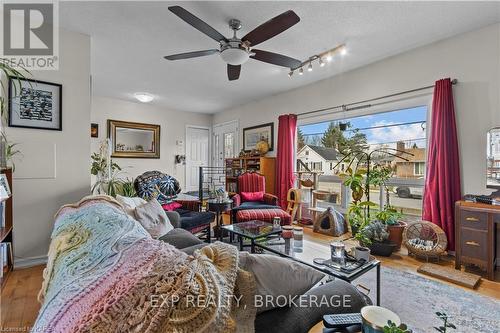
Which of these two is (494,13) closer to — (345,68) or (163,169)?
(345,68)

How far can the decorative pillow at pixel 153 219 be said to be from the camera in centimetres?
193

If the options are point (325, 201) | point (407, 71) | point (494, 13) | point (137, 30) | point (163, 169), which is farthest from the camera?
point (163, 169)

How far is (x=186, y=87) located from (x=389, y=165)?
144 inches

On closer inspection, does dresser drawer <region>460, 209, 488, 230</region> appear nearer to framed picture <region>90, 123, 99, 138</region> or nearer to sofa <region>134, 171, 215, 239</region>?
sofa <region>134, 171, 215, 239</region>

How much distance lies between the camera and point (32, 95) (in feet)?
8.00

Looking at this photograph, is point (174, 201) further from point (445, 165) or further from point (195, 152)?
point (445, 165)

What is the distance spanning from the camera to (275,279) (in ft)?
2.59

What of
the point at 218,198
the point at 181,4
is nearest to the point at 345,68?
the point at 181,4

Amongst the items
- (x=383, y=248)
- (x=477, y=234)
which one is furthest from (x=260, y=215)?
(x=477, y=234)

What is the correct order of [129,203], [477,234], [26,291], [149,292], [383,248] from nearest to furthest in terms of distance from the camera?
1. [149,292]
2. [26,291]
3. [129,203]
4. [477,234]
5. [383,248]

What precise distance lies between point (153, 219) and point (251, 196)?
2092 millimetres

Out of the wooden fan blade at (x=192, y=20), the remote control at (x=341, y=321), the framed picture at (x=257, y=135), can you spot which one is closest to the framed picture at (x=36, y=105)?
the wooden fan blade at (x=192, y=20)

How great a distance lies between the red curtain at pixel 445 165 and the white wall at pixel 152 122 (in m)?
5.18

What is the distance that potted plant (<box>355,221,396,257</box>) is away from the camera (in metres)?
2.79
